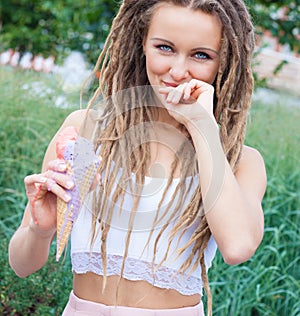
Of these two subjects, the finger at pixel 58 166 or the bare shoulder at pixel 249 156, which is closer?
the finger at pixel 58 166

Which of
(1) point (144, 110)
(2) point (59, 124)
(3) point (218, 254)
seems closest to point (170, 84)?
(1) point (144, 110)

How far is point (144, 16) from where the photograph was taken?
7.29 ft

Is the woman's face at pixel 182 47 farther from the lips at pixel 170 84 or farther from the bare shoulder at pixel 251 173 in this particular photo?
the bare shoulder at pixel 251 173

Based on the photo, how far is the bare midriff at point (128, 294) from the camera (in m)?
2.04

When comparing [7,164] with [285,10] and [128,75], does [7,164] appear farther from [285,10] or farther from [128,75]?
[285,10]

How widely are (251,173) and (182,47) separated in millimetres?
421

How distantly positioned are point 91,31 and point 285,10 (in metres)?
1.74

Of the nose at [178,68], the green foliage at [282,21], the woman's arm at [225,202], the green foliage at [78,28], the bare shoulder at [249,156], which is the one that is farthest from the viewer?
the green foliage at [282,21]

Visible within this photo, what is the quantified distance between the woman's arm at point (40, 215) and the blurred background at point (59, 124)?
128 mm

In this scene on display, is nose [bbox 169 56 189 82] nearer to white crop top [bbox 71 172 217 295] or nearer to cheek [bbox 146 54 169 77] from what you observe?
cheek [bbox 146 54 169 77]

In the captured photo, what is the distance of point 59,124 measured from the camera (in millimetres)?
4645

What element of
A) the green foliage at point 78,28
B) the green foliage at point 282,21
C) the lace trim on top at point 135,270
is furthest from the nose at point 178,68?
the green foliage at point 282,21

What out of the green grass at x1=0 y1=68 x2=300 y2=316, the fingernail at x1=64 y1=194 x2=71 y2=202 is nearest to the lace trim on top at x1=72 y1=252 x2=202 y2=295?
the fingernail at x1=64 y1=194 x2=71 y2=202

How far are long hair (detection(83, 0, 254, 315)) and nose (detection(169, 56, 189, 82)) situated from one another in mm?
121
